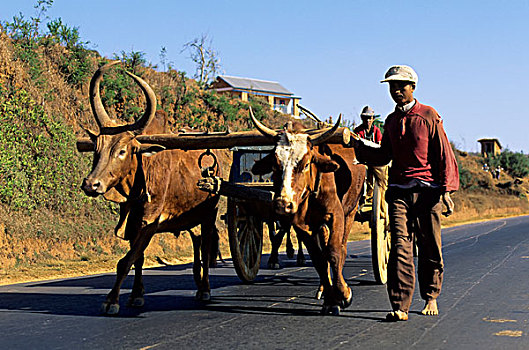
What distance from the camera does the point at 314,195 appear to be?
25.2 feet

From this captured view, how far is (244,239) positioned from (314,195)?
3.16 metres

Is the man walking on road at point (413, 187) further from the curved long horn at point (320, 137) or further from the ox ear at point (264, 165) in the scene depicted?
the ox ear at point (264, 165)

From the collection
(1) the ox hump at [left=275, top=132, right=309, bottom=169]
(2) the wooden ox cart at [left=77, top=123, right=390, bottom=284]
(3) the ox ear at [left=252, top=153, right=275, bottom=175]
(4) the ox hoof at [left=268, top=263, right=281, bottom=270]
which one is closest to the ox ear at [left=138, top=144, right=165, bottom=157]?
(2) the wooden ox cart at [left=77, top=123, right=390, bottom=284]

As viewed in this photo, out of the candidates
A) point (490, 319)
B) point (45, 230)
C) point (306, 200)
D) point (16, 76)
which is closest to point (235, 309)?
point (306, 200)

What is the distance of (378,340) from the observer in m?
6.36

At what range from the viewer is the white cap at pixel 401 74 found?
7328 mm

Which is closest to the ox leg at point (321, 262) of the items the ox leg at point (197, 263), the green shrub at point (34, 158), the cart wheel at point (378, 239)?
the ox leg at point (197, 263)

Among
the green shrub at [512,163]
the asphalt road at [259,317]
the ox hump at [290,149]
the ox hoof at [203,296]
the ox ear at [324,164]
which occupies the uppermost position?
the green shrub at [512,163]

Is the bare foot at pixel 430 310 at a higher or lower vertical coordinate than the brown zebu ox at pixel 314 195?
lower

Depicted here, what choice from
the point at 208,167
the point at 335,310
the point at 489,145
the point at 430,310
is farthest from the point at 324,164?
the point at 489,145

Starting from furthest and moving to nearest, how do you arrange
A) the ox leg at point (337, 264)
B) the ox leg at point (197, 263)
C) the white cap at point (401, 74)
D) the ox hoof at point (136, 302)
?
1. the ox leg at point (197, 263)
2. the ox hoof at point (136, 302)
3. the ox leg at point (337, 264)
4. the white cap at point (401, 74)

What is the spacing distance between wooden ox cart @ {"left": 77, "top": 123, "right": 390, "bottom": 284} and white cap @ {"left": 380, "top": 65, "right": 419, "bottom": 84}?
77 centimetres

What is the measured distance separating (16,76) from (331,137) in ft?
45.5

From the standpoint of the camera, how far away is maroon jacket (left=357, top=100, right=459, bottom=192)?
Answer: 7180 mm
